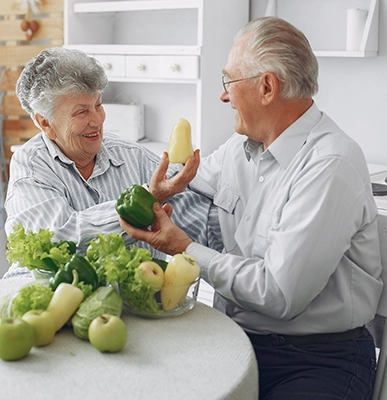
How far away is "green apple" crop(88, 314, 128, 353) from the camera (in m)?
1.32

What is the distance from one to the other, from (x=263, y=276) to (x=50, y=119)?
85 cm

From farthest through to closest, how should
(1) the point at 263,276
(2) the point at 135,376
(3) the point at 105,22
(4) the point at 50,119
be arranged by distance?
(3) the point at 105,22 < (4) the point at 50,119 < (1) the point at 263,276 < (2) the point at 135,376

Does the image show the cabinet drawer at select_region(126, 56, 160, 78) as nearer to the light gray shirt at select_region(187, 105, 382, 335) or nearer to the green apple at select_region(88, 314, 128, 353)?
the light gray shirt at select_region(187, 105, 382, 335)

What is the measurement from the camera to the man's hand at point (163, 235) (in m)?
1.71

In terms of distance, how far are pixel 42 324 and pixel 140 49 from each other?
90.1 inches

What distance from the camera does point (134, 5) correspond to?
11.2 feet

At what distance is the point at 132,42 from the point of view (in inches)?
154

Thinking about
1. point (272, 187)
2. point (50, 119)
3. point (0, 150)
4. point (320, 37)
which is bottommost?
point (0, 150)

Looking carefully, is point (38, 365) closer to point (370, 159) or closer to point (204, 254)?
point (204, 254)

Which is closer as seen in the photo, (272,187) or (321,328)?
(321,328)

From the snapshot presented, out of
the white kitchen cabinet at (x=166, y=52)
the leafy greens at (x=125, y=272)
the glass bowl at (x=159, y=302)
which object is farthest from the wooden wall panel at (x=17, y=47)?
the glass bowl at (x=159, y=302)

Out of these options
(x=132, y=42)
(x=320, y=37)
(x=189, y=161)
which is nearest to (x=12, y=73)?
(x=132, y=42)

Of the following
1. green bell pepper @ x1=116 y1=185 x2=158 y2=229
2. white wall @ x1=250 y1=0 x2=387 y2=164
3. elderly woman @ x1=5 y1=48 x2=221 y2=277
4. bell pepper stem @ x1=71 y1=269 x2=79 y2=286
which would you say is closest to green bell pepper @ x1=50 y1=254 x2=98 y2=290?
bell pepper stem @ x1=71 y1=269 x2=79 y2=286

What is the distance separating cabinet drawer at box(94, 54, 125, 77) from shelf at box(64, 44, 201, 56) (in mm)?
26
